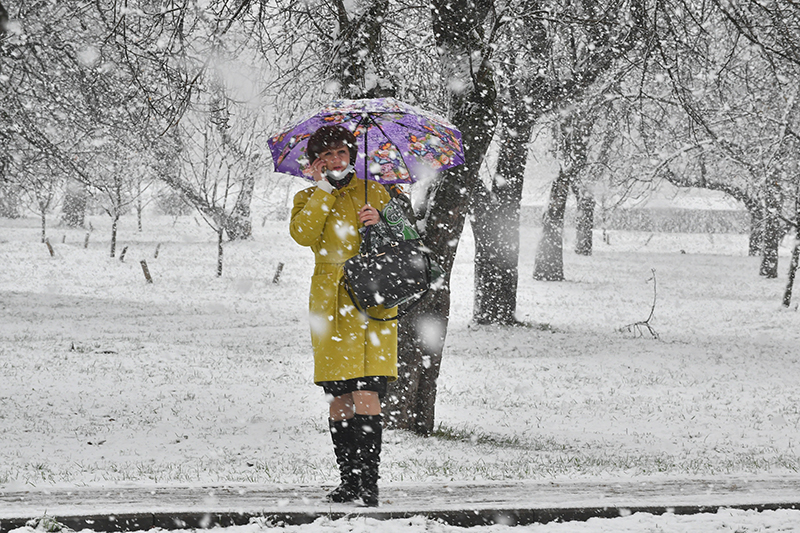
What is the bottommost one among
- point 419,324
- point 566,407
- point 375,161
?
point 566,407

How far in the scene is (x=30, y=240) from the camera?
121 feet

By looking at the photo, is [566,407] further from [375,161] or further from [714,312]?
[714,312]

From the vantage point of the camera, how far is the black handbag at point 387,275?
11.7ft

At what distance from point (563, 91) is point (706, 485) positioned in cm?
1114

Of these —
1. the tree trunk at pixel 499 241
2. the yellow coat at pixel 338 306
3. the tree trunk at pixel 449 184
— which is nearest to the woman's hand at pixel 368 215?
the yellow coat at pixel 338 306

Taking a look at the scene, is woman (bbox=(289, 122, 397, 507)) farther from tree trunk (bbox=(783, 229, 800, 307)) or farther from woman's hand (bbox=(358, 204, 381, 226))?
tree trunk (bbox=(783, 229, 800, 307))

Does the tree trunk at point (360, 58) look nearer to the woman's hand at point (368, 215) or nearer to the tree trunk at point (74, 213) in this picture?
the woman's hand at point (368, 215)

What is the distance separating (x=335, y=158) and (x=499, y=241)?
40.4 feet

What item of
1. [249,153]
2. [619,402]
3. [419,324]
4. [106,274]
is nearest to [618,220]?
[249,153]

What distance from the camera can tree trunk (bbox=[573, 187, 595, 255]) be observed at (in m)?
33.1

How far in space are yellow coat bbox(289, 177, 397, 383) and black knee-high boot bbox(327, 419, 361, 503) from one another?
1.02 ft

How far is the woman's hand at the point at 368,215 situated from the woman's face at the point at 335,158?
0.89 ft

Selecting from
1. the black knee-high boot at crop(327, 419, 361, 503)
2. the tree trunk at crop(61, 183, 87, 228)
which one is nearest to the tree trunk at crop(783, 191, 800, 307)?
the black knee-high boot at crop(327, 419, 361, 503)

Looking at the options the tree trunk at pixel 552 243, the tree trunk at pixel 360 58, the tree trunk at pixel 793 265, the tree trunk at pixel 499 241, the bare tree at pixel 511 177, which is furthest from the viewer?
the tree trunk at pixel 552 243
